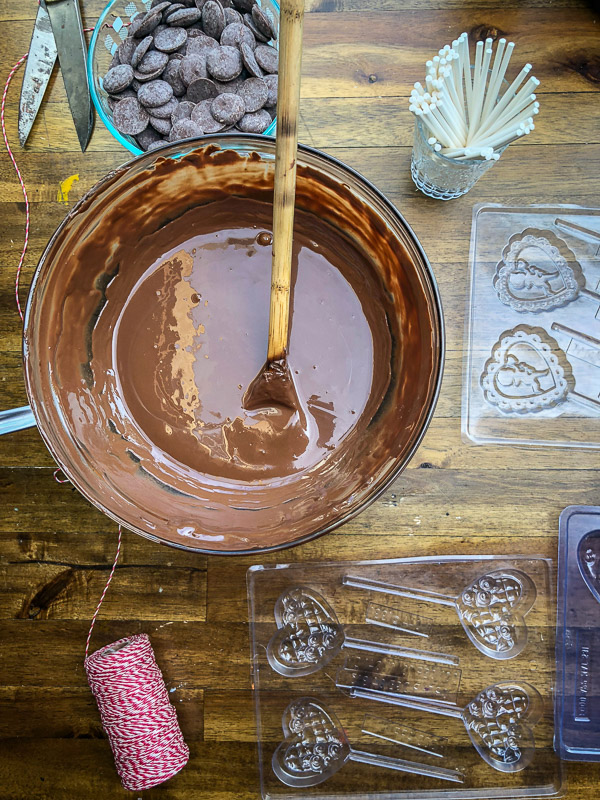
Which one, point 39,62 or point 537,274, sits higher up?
point 39,62

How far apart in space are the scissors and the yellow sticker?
47mm

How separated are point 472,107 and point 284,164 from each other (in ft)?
1.31

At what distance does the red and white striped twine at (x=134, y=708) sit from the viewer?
2.87 feet

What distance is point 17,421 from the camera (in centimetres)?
77

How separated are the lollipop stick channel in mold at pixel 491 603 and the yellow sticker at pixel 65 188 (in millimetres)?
699

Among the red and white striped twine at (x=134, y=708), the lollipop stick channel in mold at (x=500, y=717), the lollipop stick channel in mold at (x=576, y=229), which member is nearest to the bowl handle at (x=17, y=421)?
the red and white striped twine at (x=134, y=708)

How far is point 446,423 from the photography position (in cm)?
90

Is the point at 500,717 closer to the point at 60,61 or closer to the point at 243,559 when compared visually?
the point at 243,559

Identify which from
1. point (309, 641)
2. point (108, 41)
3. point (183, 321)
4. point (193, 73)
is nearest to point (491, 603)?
point (309, 641)

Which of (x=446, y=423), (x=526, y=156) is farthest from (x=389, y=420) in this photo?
(x=526, y=156)

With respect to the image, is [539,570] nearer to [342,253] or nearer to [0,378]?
[342,253]

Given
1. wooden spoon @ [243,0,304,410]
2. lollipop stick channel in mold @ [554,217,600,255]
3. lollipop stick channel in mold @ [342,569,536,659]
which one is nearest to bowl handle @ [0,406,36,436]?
wooden spoon @ [243,0,304,410]

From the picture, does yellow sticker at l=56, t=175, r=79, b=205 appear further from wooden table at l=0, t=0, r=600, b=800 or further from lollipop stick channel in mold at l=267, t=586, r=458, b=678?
lollipop stick channel in mold at l=267, t=586, r=458, b=678

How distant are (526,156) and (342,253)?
35 centimetres
